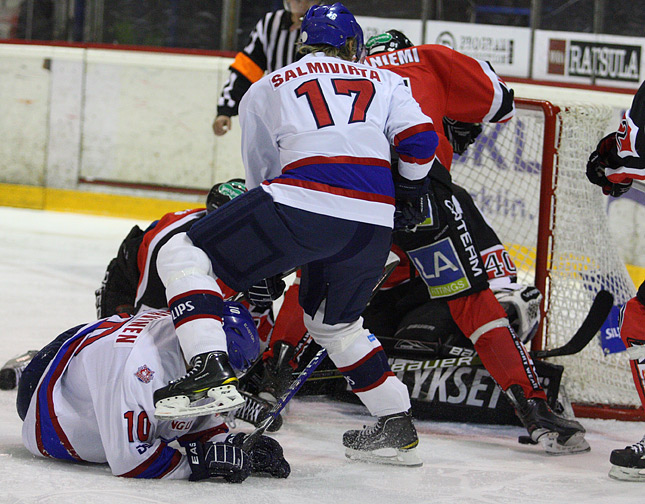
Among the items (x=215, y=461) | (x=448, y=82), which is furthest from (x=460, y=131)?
(x=215, y=461)

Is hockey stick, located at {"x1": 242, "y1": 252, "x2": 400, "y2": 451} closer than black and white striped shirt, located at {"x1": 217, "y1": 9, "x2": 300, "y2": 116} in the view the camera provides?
Yes

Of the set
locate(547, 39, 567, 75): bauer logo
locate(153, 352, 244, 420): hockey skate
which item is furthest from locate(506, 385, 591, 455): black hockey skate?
locate(547, 39, 567, 75): bauer logo

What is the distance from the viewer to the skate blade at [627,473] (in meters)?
2.06

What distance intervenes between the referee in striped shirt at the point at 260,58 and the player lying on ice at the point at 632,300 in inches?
72.6

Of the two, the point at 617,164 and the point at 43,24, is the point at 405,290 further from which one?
the point at 43,24

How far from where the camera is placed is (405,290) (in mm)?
2973

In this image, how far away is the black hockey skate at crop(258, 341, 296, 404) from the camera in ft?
8.23

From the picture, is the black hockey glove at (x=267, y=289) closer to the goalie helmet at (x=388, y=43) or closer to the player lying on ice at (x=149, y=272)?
the player lying on ice at (x=149, y=272)

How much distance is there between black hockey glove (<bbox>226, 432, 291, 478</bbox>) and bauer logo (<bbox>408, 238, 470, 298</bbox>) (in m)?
0.75

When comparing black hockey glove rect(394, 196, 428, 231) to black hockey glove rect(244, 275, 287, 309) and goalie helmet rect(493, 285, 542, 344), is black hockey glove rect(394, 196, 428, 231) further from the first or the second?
goalie helmet rect(493, 285, 542, 344)

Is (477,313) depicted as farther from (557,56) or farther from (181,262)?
(557,56)

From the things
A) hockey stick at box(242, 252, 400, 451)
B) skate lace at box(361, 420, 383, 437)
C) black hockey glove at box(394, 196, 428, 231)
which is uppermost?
black hockey glove at box(394, 196, 428, 231)

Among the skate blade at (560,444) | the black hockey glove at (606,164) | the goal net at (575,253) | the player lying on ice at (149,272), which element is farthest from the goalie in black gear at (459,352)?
the black hockey glove at (606,164)

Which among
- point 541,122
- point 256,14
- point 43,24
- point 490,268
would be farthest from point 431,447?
point 43,24
